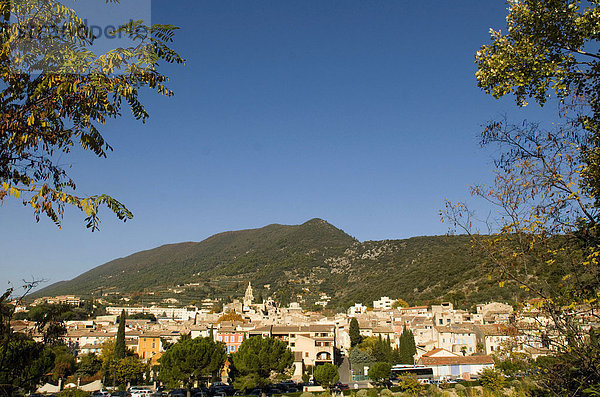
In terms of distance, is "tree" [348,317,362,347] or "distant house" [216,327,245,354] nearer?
"distant house" [216,327,245,354]

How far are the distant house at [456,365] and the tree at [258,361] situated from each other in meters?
16.8

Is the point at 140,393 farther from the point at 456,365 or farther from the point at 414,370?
the point at 456,365

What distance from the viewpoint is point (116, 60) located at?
6160 millimetres

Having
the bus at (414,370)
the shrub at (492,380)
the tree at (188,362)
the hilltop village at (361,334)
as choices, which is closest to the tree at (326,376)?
the tree at (188,362)

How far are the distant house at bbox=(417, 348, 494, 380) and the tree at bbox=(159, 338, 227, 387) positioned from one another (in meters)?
23.5

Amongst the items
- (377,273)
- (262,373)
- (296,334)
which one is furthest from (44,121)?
(377,273)

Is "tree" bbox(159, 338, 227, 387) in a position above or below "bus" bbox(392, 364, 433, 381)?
above

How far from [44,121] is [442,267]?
120 m

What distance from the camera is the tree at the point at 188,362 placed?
127 feet

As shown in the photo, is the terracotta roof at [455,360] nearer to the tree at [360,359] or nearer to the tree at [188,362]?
the tree at [360,359]

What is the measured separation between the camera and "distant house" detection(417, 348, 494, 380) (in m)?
47.5

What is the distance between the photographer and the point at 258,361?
39906 mm

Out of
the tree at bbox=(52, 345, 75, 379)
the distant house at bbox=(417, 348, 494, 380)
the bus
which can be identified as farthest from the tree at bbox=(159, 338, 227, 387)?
the distant house at bbox=(417, 348, 494, 380)

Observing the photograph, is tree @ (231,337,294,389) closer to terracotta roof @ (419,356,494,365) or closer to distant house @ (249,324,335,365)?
distant house @ (249,324,335,365)
